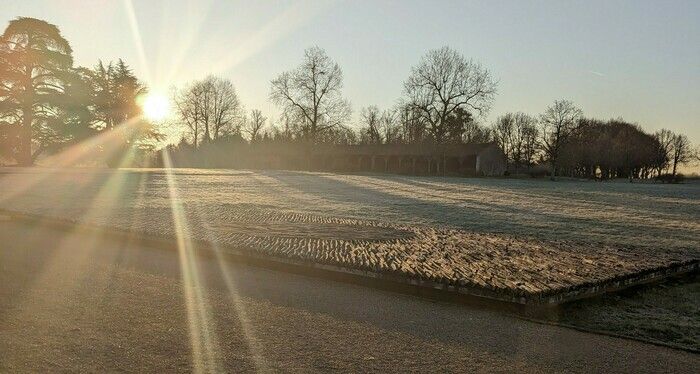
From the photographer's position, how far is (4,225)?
11.5 m

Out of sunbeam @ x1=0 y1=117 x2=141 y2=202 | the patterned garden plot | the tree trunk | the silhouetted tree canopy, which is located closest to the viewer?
the patterned garden plot

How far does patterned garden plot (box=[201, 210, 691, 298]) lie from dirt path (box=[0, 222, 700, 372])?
2.03 ft

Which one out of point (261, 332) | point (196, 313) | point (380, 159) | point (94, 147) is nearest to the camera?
point (261, 332)

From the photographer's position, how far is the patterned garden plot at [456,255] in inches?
247

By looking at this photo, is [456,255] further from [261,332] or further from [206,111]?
[206,111]

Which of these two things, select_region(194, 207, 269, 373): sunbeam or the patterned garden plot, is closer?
select_region(194, 207, 269, 373): sunbeam

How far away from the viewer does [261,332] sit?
15.1ft

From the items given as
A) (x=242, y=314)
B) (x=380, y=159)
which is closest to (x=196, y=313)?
(x=242, y=314)

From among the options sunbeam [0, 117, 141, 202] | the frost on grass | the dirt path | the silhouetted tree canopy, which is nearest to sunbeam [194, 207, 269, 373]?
the dirt path

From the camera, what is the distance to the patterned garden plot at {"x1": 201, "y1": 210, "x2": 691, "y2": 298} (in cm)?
628

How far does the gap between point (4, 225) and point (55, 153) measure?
33118 mm

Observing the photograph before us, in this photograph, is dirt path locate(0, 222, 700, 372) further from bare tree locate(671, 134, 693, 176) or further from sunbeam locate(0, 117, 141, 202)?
bare tree locate(671, 134, 693, 176)

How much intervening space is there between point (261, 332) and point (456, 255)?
13.5ft

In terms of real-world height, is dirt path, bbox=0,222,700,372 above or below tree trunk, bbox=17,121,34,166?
below
